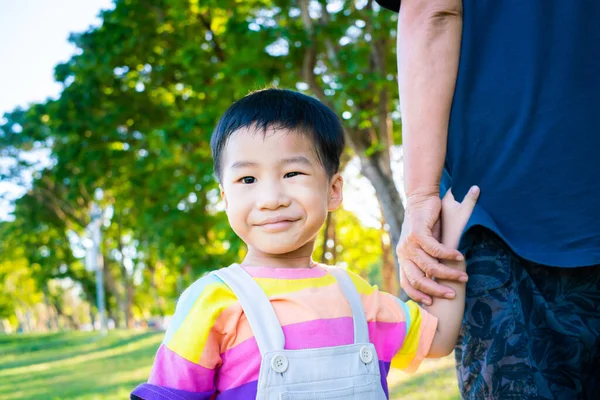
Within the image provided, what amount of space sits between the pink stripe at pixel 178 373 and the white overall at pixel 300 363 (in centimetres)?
14

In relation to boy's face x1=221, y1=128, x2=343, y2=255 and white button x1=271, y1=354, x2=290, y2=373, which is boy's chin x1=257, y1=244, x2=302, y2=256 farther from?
white button x1=271, y1=354, x2=290, y2=373

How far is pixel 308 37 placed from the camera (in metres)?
8.54

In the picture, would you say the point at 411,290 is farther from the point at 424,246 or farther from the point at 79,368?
the point at 79,368

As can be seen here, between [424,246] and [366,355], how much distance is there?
0.32 m

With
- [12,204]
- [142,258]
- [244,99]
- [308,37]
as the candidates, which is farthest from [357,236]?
[244,99]

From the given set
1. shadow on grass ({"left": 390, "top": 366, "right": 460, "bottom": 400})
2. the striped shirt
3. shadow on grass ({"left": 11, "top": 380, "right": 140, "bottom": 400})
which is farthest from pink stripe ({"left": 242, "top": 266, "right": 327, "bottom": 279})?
shadow on grass ({"left": 11, "top": 380, "right": 140, "bottom": 400})

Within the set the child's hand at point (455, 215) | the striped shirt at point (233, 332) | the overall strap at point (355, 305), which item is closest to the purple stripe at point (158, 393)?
the striped shirt at point (233, 332)

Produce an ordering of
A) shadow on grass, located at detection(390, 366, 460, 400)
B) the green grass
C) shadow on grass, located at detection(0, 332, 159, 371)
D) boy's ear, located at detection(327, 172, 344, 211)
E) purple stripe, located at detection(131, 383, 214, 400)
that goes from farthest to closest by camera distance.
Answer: shadow on grass, located at detection(0, 332, 159, 371) < the green grass < shadow on grass, located at detection(390, 366, 460, 400) < boy's ear, located at detection(327, 172, 344, 211) < purple stripe, located at detection(131, 383, 214, 400)

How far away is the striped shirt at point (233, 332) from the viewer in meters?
1.42

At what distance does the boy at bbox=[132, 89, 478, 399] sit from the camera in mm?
1445

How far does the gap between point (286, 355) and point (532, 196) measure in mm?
690

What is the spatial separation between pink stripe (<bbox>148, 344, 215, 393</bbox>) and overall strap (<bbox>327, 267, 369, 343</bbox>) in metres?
0.39

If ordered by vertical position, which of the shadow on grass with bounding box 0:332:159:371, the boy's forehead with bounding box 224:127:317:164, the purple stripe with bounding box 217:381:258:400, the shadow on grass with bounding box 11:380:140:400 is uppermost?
the boy's forehead with bounding box 224:127:317:164

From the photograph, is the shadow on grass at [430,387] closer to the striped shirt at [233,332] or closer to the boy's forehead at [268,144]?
the striped shirt at [233,332]
